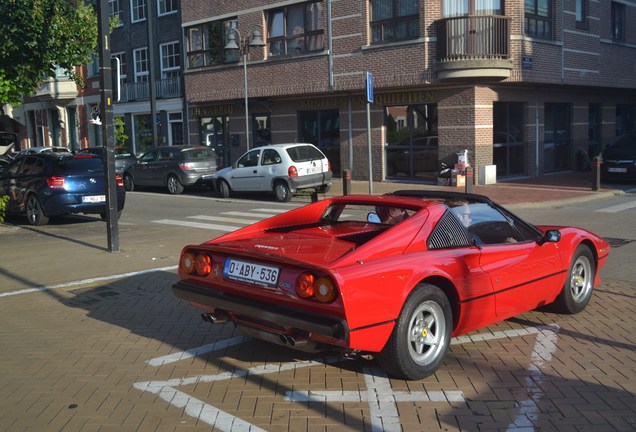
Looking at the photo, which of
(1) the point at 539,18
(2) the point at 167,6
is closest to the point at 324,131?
(1) the point at 539,18

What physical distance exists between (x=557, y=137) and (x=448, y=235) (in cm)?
2248

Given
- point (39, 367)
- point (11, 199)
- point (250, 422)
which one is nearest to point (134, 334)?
point (39, 367)

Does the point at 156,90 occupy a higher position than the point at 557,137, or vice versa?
the point at 156,90

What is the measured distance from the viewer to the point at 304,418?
4.50 metres

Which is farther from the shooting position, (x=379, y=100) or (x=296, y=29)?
(x=296, y=29)

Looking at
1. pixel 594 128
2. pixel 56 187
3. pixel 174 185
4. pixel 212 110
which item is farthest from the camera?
pixel 212 110

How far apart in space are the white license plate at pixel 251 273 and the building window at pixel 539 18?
1981 cm

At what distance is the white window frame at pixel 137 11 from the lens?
33594mm

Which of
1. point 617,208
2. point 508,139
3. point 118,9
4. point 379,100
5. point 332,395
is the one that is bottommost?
point 332,395

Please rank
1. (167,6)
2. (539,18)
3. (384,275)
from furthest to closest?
(167,6), (539,18), (384,275)

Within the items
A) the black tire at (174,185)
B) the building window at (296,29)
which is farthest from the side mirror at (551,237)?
the building window at (296,29)

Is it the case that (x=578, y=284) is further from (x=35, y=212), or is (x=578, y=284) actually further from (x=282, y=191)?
(x=282, y=191)

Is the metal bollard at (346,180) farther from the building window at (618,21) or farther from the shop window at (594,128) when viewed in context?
the building window at (618,21)

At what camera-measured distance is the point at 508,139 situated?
23703mm
